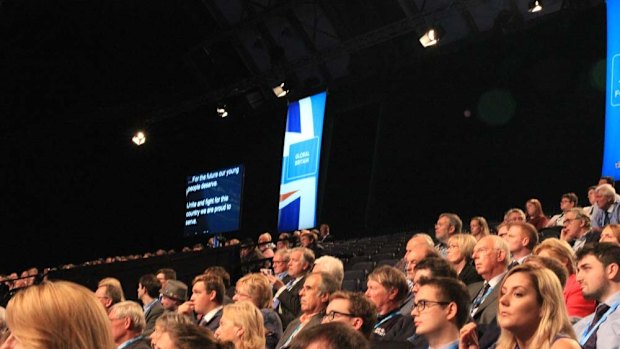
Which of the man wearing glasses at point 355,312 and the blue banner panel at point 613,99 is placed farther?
the blue banner panel at point 613,99

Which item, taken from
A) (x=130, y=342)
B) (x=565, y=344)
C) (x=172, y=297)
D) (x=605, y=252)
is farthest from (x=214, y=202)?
(x=565, y=344)

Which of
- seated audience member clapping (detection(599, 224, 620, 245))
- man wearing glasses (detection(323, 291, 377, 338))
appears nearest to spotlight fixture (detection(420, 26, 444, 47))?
seated audience member clapping (detection(599, 224, 620, 245))

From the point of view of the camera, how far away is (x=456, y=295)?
349cm

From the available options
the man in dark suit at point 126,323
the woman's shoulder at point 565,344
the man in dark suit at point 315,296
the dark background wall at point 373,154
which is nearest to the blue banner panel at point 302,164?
the dark background wall at point 373,154

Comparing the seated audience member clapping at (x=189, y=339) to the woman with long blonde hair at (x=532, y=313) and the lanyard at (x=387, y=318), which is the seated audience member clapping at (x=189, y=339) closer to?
the woman with long blonde hair at (x=532, y=313)

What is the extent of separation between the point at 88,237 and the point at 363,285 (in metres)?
11.7

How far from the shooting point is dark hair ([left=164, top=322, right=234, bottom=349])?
253 centimetres

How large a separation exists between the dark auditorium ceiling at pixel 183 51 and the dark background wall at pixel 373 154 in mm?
344

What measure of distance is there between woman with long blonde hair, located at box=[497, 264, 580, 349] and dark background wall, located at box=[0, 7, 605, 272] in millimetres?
7329

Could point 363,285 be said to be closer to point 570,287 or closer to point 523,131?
point 570,287

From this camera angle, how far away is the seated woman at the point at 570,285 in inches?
168

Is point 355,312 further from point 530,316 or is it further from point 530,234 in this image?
point 530,234

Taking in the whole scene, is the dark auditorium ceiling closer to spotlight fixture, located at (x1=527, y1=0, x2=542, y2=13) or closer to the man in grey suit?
spotlight fixture, located at (x1=527, y1=0, x2=542, y2=13)

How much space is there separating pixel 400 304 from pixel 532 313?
1.45 metres
